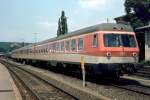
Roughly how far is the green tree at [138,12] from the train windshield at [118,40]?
3050 centimetres

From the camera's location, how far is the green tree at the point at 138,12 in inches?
2005

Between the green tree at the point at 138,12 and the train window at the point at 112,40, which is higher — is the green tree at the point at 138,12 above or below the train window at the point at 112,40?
above

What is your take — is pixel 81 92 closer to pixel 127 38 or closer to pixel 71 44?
pixel 127 38

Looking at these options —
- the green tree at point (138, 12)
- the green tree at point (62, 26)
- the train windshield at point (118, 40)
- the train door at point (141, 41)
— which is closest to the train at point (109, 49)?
the train windshield at point (118, 40)

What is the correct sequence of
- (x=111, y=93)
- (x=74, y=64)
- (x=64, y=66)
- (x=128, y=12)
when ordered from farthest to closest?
(x=128, y=12) → (x=64, y=66) → (x=74, y=64) → (x=111, y=93)

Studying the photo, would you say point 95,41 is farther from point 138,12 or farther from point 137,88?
point 138,12

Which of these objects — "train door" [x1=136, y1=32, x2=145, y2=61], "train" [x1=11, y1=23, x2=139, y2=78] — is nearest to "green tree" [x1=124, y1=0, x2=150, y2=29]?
"train door" [x1=136, y1=32, x2=145, y2=61]

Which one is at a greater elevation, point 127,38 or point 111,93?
point 127,38

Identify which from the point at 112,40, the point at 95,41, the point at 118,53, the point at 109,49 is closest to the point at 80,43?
the point at 95,41

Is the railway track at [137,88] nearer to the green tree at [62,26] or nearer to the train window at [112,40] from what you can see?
the train window at [112,40]

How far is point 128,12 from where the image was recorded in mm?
52438

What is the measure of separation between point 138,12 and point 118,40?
32.3 metres

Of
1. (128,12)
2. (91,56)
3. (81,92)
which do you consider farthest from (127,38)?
(128,12)

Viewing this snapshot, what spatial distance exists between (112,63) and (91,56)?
1.37 meters
